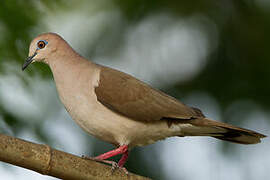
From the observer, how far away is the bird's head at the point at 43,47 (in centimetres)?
449

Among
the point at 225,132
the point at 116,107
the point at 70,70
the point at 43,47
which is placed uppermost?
the point at 43,47

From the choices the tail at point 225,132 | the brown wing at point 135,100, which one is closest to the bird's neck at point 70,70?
the brown wing at point 135,100

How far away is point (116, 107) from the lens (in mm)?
4266

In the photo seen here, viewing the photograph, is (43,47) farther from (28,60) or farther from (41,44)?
(28,60)

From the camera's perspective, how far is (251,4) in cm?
524

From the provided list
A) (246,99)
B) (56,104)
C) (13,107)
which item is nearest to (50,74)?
(56,104)

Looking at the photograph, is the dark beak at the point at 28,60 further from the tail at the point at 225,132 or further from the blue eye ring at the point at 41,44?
the tail at the point at 225,132

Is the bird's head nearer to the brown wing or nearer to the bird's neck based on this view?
the bird's neck

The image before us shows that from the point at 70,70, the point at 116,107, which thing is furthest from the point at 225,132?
the point at 70,70

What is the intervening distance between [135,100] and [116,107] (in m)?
→ 0.23

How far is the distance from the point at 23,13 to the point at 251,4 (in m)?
2.37

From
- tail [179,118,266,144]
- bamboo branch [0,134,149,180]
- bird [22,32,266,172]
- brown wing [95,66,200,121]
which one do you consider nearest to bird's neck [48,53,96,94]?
bird [22,32,266,172]

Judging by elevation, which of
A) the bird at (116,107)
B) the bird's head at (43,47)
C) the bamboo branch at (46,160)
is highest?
the bird's head at (43,47)

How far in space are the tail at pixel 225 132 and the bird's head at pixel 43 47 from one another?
144cm
